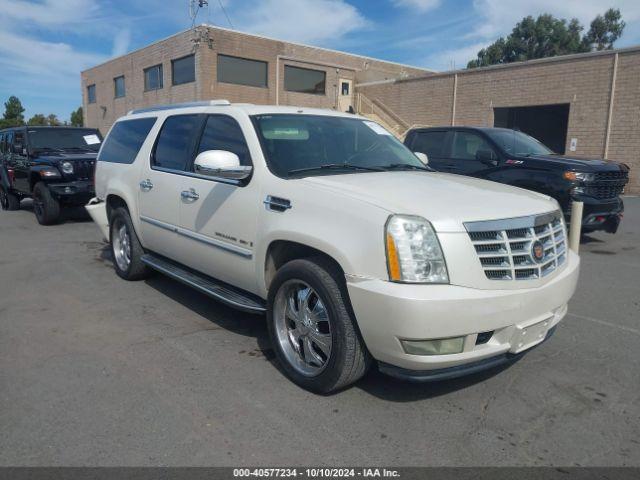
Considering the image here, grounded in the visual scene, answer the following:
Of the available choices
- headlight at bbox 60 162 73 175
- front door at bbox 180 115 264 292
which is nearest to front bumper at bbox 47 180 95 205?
headlight at bbox 60 162 73 175

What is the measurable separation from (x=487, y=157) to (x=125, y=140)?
213 inches

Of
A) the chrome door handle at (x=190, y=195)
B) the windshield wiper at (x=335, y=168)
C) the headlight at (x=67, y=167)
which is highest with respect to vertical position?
the windshield wiper at (x=335, y=168)

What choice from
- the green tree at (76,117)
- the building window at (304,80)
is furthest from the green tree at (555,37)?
the green tree at (76,117)

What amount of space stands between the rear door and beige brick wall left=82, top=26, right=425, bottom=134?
1747cm

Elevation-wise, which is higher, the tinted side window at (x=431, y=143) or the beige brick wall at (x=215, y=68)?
the beige brick wall at (x=215, y=68)

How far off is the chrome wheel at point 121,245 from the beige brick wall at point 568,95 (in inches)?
674

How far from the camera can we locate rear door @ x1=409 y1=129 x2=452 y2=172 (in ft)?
30.7

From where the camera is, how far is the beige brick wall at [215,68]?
989 inches

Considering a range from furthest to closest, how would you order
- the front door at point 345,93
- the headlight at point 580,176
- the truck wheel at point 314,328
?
1. the front door at point 345,93
2. the headlight at point 580,176
3. the truck wheel at point 314,328

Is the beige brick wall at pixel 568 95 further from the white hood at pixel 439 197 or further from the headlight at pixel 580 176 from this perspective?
the white hood at pixel 439 197

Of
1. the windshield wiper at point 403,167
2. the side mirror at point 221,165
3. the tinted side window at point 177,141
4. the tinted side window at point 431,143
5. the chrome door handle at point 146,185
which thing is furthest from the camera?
the tinted side window at point 431,143

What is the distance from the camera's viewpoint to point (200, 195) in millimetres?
4430

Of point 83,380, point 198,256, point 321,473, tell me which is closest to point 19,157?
point 198,256

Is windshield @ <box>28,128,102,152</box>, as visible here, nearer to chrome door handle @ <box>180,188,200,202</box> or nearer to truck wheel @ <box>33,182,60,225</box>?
truck wheel @ <box>33,182,60,225</box>
